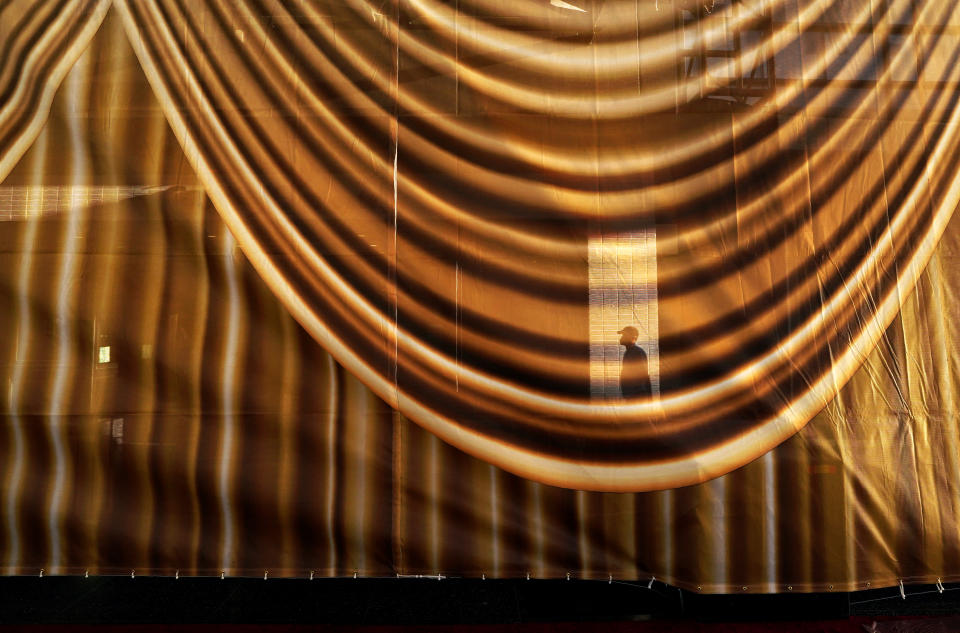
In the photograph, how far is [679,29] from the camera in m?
2.02

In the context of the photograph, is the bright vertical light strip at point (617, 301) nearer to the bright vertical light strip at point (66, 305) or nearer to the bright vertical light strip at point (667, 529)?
the bright vertical light strip at point (667, 529)

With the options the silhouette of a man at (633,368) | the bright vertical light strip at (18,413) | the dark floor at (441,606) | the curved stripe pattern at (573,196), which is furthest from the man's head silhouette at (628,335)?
the bright vertical light strip at (18,413)

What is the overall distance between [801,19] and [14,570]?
10.2 ft

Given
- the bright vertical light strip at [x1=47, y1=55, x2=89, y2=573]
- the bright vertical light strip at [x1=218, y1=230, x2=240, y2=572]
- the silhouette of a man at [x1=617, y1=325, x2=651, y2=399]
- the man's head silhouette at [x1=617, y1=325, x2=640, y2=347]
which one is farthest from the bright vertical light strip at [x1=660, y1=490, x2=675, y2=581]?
the bright vertical light strip at [x1=47, y1=55, x2=89, y2=573]

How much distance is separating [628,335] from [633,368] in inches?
4.2

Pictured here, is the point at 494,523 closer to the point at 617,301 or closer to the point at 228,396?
the point at 617,301

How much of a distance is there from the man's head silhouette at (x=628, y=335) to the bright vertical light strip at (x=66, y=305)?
1.77 meters

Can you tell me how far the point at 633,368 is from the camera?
197 centimetres

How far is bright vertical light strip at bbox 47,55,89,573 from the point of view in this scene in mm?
2008

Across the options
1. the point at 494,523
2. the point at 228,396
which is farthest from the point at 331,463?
the point at 494,523

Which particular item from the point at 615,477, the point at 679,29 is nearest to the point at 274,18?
the point at 679,29

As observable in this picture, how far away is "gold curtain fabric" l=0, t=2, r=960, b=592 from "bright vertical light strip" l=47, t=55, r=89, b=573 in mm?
13

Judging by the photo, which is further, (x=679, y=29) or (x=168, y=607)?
(x=168, y=607)

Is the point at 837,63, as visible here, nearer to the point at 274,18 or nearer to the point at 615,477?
the point at 615,477
